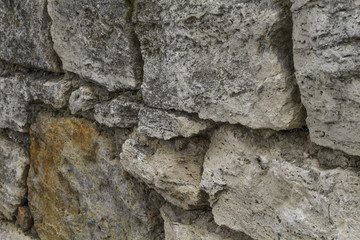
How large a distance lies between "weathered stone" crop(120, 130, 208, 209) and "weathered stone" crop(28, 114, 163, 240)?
163 millimetres

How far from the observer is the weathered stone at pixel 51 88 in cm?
181

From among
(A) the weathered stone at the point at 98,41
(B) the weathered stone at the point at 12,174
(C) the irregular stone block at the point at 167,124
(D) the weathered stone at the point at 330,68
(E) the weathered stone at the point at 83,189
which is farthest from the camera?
(B) the weathered stone at the point at 12,174

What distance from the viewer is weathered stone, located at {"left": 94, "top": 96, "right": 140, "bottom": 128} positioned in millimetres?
1551

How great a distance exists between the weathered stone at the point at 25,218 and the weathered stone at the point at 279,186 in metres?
1.23

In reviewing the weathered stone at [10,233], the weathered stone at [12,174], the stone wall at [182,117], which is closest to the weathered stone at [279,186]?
the stone wall at [182,117]

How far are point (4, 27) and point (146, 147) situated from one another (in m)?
0.98

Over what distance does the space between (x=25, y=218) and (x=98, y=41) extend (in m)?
1.10

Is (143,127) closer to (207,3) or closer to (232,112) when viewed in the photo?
(232,112)

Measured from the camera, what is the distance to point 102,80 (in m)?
1.63

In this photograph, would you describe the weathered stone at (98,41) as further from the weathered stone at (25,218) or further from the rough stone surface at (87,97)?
the weathered stone at (25,218)

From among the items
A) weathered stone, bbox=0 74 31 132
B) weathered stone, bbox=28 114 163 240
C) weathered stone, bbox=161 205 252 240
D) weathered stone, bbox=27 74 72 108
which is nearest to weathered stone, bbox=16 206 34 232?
weathered stone, bbox=28 114 163 240

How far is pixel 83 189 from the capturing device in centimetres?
184

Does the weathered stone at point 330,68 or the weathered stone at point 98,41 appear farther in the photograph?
the weathered stone at point 98,41

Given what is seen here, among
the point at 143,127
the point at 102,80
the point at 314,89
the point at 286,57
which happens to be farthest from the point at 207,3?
the point at 102,80
